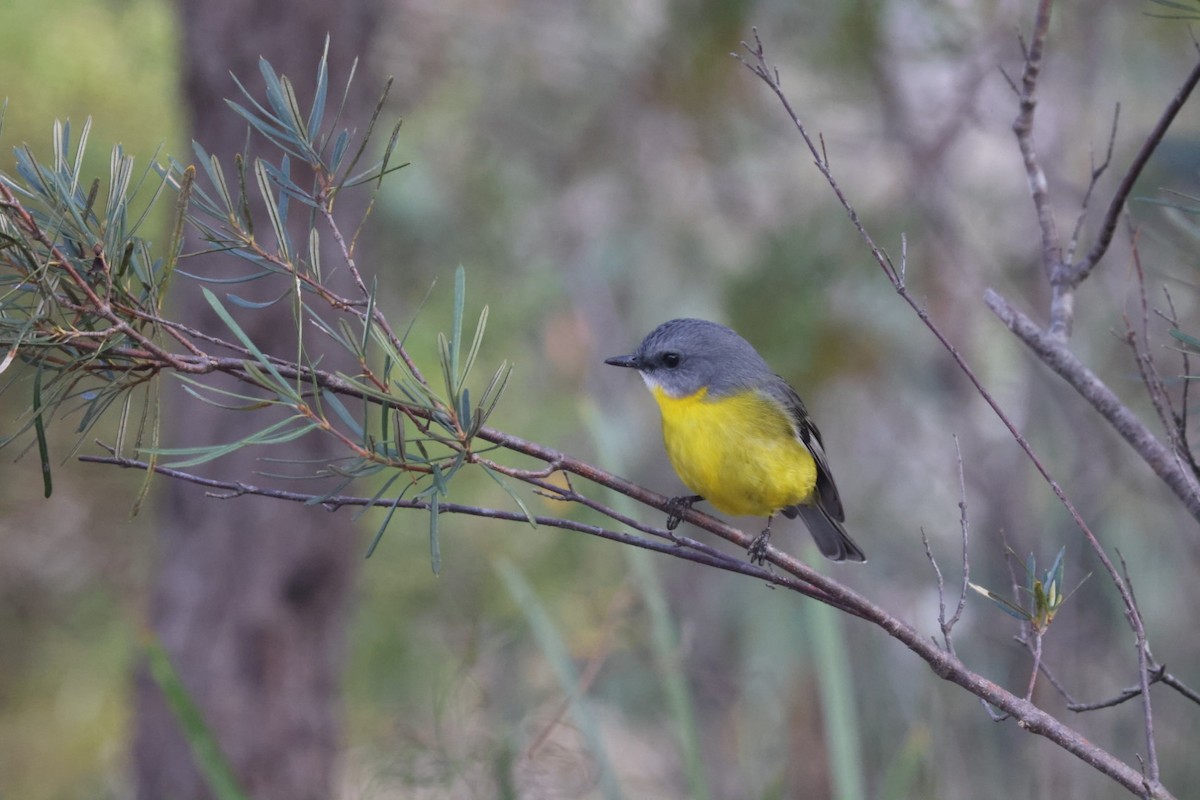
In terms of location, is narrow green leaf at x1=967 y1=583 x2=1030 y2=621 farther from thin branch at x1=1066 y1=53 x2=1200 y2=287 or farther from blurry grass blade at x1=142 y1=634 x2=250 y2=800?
blurry grass blade at x1=142 y1=634 x2=250 y2=800

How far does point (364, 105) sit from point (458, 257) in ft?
8.62

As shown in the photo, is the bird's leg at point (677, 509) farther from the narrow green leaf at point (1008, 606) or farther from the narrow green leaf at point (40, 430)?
the narrow green leaf at point (40, 430)

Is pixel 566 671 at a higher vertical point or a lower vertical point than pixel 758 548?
lower

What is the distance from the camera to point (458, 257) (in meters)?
7.13

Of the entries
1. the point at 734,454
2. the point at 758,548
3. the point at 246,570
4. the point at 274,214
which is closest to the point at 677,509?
the point at 758,548

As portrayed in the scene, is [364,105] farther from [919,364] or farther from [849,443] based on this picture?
[849,443]

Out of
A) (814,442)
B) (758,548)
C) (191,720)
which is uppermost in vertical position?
(814,442)

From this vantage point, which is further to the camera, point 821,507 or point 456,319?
point 821,507

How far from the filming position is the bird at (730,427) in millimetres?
2401

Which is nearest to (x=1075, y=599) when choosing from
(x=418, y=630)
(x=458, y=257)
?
(x=418, y=630)

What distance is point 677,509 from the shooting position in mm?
1908

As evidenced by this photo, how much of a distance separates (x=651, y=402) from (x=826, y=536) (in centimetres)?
521

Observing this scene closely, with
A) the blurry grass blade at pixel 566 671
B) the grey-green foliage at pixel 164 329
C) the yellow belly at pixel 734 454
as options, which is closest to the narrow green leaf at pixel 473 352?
the grey-green foliage at pixel 164 329

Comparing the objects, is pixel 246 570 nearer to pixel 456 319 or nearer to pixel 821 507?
pixel 821 507
